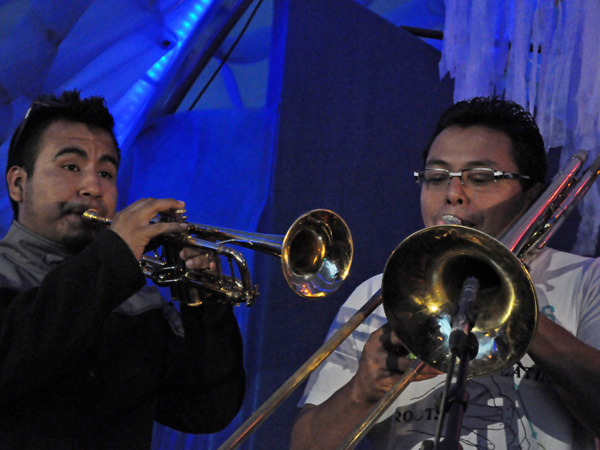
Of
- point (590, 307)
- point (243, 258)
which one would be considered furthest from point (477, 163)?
point (243, 258)

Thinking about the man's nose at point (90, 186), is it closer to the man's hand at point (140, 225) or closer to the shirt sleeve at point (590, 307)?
the man's hand at point (140, 225)

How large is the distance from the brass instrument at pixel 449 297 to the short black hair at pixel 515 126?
0.35 metres

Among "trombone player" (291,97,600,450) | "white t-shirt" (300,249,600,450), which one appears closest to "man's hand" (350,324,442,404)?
"trombone player" (291,97,600,450)

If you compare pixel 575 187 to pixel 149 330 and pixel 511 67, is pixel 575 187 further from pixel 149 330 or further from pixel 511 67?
pixel 149 330

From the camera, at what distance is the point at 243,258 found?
2.19 meters

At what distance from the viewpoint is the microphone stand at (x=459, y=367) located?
1.17 metres

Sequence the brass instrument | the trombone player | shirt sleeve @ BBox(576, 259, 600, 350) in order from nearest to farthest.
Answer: the brass instrument
the trombone player
shirt sleeve @ BBox(576, 259, 600, 350)

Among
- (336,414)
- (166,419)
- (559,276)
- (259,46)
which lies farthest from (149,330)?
(259,46)

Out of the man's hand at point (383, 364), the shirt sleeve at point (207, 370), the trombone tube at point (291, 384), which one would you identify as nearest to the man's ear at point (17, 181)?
the shirt sleeve at point (207, 370)

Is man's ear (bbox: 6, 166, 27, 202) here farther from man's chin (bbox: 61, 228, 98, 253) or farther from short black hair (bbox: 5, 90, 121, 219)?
man's chin (bbox: 61, 228, 98, 253)

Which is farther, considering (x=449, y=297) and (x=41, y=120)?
(x=41, y=120)

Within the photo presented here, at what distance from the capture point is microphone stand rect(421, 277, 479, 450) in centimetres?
117

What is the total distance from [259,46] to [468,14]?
1365mm

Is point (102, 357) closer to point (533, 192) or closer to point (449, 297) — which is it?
point (449, 297)
